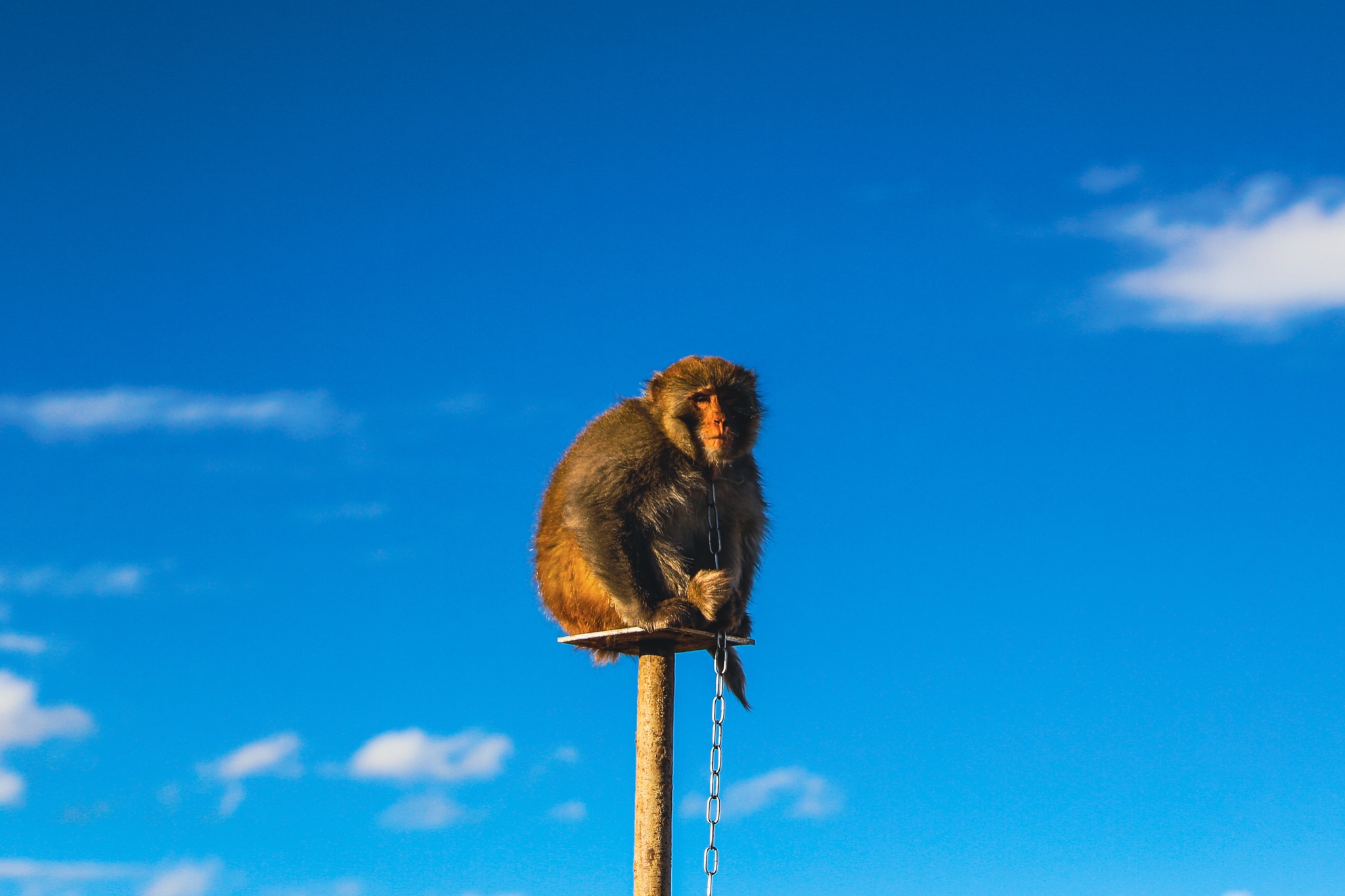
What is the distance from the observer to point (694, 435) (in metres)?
7.68

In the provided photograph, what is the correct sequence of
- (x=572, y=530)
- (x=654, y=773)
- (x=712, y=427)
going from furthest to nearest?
(x=712, y=427), (x=572, y=530), (x=654, y=773)

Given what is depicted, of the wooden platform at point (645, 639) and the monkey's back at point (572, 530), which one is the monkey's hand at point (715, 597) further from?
the monkey's back at point (572, 530)

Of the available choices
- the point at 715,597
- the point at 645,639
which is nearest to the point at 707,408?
the point at 715,597

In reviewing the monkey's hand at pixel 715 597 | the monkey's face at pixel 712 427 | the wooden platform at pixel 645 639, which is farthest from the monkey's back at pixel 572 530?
the monkey's hand at pixel 715 597

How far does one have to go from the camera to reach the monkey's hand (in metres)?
7.12

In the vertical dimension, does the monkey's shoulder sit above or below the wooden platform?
above

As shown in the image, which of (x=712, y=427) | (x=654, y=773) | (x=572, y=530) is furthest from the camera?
(x=712, y=427)

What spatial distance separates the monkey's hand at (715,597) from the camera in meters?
7.12

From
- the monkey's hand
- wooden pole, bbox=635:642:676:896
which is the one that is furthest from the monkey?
wooden pole, bbox=635:642:676:896

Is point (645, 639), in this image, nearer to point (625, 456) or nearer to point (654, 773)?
point (654, 773)

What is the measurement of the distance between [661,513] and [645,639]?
0.85 m

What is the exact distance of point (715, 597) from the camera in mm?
7117

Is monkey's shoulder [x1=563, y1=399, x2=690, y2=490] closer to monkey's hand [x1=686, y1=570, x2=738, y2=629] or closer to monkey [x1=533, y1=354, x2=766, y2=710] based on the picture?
monkey [x1=533, y1=354, x2=766, y2=710]

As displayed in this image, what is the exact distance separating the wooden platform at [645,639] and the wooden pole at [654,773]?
0.22 feet
